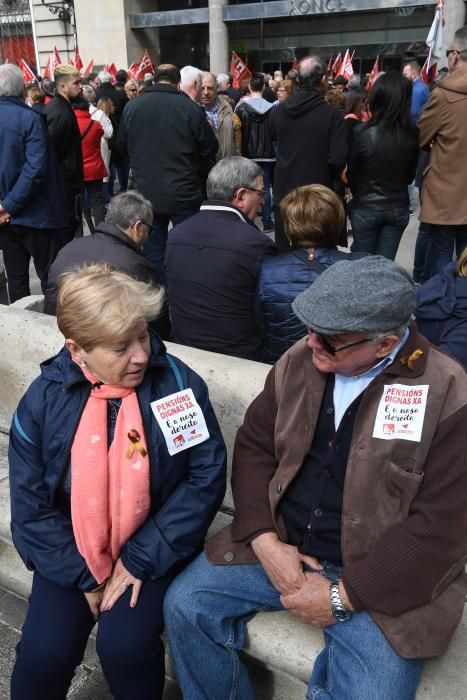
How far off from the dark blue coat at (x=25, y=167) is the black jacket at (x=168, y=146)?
A: 0.85 meters

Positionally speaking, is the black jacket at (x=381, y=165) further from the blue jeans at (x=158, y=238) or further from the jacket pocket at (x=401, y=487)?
the jacket pocket at (x=401, y=487)

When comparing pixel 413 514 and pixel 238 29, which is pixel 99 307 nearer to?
pixel 413 514

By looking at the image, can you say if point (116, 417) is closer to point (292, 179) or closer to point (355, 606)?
point (355, 606)

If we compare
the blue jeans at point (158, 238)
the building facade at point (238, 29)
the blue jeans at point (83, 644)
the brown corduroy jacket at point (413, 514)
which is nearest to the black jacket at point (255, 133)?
the blue jeans at point (158, 238)

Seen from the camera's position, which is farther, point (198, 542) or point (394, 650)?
point (198, 542)

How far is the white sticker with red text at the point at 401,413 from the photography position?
1901 mm

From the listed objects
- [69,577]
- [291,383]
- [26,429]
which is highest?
[291,383]

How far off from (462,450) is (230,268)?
5.02 feet

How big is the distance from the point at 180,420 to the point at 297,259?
41.3 inches

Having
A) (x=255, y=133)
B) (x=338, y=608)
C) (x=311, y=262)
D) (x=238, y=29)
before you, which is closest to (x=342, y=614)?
A: (x=338, y=608)

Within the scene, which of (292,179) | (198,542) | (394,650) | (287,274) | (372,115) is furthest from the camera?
(292,179)

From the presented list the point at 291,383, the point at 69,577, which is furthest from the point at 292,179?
the point at 69,577

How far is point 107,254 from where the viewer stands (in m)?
3.37

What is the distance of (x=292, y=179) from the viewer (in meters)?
5.53
